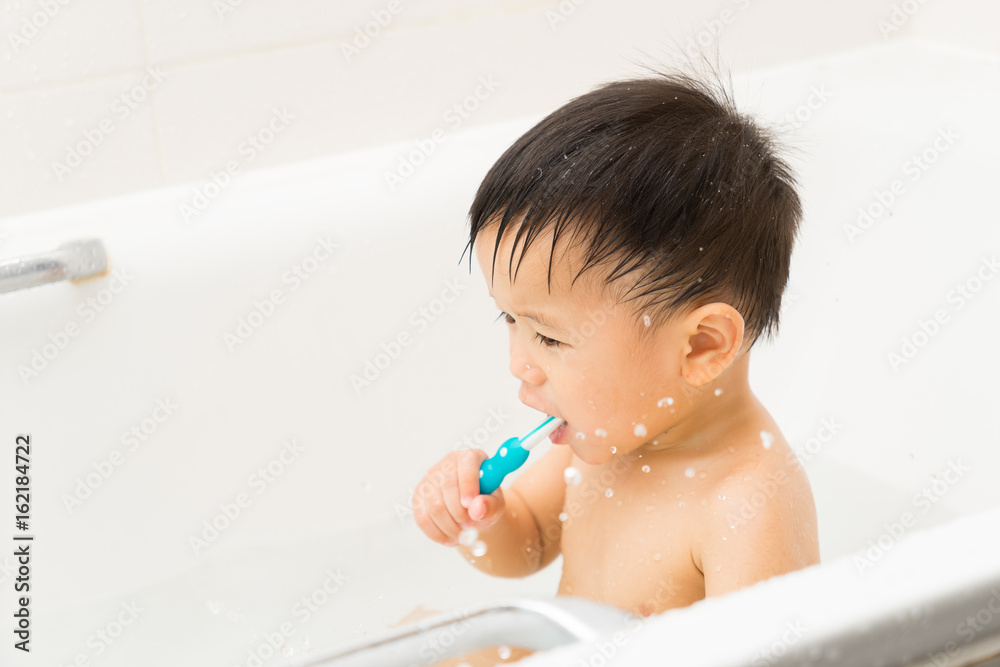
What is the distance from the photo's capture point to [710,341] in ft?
2.18

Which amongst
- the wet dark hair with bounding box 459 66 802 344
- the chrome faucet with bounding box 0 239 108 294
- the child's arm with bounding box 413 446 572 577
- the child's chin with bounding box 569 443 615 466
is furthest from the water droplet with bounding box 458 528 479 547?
the chrome faucet with bounding box 0 239 108 294

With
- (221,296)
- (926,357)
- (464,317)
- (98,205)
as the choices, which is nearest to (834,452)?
(926,357)

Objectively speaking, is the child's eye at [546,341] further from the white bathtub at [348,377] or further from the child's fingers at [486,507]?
the white bathtub at [348,377]

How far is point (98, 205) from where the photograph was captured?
1016mm

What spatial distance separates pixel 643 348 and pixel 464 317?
476 mm

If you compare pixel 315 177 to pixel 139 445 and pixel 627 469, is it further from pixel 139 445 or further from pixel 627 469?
pixel 627 469

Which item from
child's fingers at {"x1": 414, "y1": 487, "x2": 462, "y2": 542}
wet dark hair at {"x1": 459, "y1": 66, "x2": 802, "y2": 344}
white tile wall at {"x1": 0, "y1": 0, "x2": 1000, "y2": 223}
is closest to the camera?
wet dark hair at {"x1": 459, "y1": 66, "x2": 802, "y2": 344}

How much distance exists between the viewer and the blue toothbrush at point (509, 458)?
703 mm

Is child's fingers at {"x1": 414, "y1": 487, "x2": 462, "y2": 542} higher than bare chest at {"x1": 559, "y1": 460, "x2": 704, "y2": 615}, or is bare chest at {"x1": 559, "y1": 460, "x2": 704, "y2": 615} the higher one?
child's fingers at {"x1": 414, "y1": 487, "x2": 462, "y2": 542}

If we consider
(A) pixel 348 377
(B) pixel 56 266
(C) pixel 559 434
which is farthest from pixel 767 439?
(B) pixel 56 266

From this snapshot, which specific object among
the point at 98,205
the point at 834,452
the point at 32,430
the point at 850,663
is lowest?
the point at 834,452

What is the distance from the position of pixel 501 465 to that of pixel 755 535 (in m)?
0.18

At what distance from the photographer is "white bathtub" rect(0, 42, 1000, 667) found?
0.97m

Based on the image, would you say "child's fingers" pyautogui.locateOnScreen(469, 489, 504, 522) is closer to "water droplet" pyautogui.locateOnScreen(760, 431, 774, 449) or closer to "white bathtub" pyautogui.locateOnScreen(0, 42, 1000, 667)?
"water droplet" pyautogui.locateOnScreen(760, 431, 774, 449)
